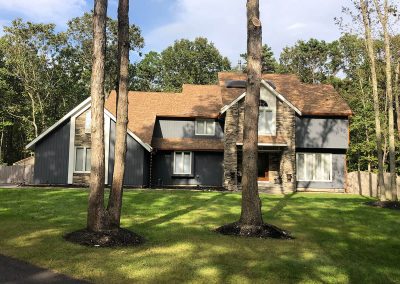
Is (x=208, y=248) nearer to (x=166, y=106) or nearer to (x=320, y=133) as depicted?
(x=320, y=133)

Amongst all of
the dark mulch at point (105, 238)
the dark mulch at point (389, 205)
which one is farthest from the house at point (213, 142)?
the dark mulch at point (105, 238)

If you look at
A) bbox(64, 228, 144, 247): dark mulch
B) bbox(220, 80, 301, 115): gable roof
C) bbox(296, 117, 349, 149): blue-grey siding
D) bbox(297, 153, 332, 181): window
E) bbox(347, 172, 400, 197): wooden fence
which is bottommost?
bbox(64, 228, 144, 247): dark mulch

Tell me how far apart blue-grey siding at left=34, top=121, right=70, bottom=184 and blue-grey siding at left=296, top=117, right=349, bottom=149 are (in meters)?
15.5

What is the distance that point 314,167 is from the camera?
28938mm

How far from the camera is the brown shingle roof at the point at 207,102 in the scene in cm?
2833

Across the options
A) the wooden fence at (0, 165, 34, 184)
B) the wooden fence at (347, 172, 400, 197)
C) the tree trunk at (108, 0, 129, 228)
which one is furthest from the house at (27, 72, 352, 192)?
the tree trunk at (108, 0, 129, 228)

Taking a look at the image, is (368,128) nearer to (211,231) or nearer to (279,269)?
(211,231)

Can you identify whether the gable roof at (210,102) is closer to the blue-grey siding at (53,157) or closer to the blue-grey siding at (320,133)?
the blue-grey siding at (320,133)

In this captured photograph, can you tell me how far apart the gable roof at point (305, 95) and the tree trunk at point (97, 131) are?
18.5 meters

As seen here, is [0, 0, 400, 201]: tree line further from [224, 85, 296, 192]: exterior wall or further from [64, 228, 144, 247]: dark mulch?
[64, 228, 144, 247]: dark mulch

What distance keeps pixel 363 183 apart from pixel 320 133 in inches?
180

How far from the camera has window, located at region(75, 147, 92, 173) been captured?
25266mm

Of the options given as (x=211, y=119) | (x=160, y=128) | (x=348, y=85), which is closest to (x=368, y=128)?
(x=348, y=85)

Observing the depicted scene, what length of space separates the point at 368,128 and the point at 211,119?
17489 millimetres
